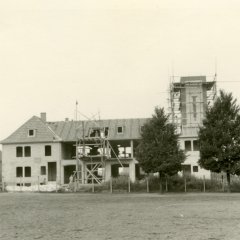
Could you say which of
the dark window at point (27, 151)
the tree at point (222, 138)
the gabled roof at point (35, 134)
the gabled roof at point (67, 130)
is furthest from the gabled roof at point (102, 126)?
the tree at point (222, 138)

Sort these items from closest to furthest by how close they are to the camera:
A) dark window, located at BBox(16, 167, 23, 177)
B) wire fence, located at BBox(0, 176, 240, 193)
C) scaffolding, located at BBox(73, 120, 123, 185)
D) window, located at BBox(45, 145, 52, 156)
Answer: wire fence, located at BBox(0, 176, 240, 193)
scaffolding, located at BBox(73, 120, 123, 185)
dark window, located at BBox(16, 167, 23, 177)
window, located at BBox(45, 145, 52, 156)

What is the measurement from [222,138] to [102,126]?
2456cm

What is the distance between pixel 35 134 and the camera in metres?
65.8

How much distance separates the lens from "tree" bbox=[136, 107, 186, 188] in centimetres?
4716

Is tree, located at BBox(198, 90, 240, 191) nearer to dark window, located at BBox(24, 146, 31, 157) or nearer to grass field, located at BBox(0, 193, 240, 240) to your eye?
grass field, located at BBox(0, 193, 240, 240)

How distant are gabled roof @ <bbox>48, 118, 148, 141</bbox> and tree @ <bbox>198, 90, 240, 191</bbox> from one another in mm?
18984

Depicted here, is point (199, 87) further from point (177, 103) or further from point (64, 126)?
point (64, 126)

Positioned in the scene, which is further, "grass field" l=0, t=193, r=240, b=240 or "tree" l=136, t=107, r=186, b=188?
"tree" l=136, t=107, r=186, b=188

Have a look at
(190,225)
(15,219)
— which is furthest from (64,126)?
(190,225)

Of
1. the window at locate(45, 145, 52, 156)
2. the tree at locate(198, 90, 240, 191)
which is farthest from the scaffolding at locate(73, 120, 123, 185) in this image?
the tree at locate(198, 90, 240, 191)

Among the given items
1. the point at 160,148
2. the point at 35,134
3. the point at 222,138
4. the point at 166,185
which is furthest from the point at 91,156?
the point at 222,138

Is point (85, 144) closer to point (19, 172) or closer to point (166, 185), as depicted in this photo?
point (19, 172)

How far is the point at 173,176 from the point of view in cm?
4900

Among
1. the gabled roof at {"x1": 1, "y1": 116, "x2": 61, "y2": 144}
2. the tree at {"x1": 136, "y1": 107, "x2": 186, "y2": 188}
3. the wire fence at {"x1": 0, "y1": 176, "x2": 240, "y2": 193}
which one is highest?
the gabled roof at {"x1": 1, "y1": 116, "x2": 61, "y2": 144}
